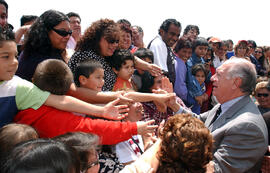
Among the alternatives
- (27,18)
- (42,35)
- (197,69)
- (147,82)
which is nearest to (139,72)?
(147,82)

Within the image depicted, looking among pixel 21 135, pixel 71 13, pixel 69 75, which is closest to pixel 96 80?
pixel 69 75

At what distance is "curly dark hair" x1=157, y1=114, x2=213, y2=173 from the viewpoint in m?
1.61

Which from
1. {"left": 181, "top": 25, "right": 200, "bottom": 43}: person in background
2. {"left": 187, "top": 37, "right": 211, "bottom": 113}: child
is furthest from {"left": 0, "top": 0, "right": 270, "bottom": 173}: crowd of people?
{"left": 181, "top": 25, "right": 200, "bottom": 43}: person in background

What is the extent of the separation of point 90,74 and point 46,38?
67cm

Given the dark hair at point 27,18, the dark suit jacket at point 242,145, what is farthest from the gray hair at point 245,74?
the dark hair at point 27,18

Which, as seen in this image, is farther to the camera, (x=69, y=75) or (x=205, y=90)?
(x=205, y=90)

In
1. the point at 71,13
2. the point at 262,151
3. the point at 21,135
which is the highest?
the point at 71,13

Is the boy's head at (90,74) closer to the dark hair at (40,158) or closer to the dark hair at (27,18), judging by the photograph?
the dark hair at (40,158)

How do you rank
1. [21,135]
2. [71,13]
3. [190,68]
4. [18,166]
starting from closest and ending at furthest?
1. [18,166]
2. [21,135]
3. [71,13]
4. [190,68]

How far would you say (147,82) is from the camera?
372 centimetres

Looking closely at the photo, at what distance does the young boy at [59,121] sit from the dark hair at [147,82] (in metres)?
1.50

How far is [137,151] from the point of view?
2561 mm

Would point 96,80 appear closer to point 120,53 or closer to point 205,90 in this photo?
point 120,53

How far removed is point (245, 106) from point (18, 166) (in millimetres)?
2250
